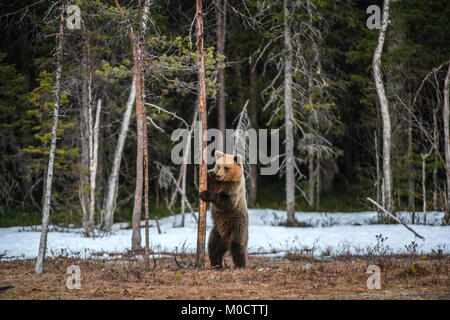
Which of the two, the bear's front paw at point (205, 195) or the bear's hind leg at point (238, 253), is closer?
the bear's front paw at point (205, 195)

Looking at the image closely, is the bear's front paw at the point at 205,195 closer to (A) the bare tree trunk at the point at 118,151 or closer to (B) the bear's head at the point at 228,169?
(B) the bear's head at the point at 228,169

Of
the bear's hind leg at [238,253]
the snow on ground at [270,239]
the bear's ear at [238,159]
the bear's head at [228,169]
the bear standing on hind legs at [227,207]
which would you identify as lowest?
the snow on ground at [270,239]

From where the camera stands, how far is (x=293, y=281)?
8.02 m

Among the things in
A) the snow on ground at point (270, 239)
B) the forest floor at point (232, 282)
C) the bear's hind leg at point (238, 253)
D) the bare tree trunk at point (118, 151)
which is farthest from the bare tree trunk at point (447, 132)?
the bare tree trunk at point (118, 151)

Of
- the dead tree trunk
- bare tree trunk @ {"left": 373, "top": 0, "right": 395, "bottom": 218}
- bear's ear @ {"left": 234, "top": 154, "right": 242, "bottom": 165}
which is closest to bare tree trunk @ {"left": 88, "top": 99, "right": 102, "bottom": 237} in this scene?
the dead tree trunk

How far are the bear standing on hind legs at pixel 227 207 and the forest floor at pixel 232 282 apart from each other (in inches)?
17.6

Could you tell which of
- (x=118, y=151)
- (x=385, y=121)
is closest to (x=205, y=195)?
(x=118, y=151)

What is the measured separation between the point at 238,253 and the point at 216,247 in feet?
1.59

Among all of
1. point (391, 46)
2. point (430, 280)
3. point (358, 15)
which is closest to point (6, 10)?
point (358, 15)

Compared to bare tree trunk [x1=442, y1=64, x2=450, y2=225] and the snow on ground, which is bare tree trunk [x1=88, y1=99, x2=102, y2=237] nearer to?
the snow on ground

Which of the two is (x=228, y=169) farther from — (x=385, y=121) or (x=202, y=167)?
(x=385, y=121)

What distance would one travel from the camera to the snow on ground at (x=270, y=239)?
1305 centimetres

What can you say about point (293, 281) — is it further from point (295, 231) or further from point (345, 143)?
point (345, 143)

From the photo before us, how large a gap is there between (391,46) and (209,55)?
1227cm
